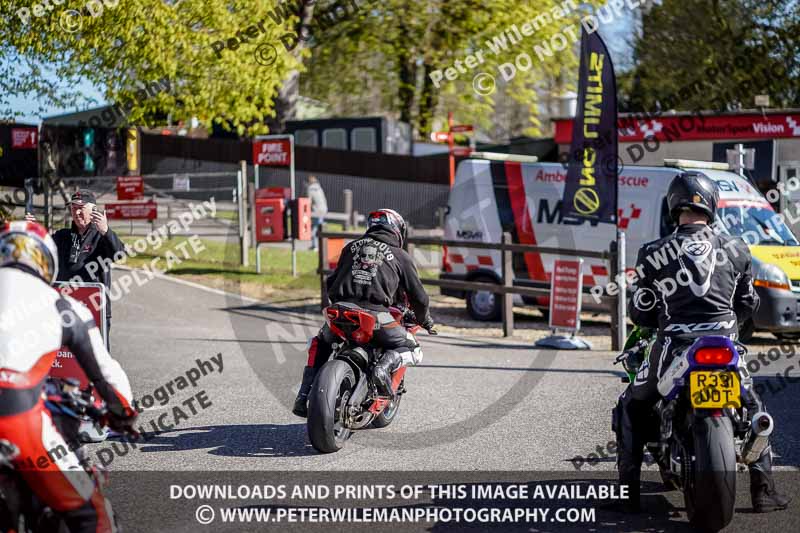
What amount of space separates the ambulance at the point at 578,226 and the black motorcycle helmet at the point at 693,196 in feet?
25.4

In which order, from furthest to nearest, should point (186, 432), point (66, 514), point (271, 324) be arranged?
1. point (271, 324)
2. point (186, 432)
3. point (66, 514)

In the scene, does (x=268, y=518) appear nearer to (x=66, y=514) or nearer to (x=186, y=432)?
(x=66, y=514)

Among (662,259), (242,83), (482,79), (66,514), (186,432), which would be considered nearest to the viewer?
(66,514)

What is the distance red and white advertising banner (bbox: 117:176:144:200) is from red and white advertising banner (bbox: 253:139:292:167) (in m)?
2.71

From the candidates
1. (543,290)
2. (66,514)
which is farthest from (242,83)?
(66,514)

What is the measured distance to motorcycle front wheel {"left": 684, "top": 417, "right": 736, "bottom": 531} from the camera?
5.25 meters

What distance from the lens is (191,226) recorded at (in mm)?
24375

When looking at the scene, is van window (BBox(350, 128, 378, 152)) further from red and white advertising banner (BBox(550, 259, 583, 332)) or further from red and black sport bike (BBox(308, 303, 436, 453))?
red and black sport bike (BBox(308, 303, 436, 453))

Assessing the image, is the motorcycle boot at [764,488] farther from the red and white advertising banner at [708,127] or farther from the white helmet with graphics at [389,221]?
the red and white advertising banner at [708,127]

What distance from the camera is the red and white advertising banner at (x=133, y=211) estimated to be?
67.6 feet

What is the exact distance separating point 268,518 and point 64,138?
66.1 feet

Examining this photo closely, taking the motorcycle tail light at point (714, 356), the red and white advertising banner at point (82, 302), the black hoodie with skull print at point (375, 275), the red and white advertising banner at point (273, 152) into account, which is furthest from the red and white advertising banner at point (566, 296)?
the motorcycle tail light at point (714, 356)

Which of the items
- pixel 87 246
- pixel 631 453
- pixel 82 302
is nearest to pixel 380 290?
pixel 82 302

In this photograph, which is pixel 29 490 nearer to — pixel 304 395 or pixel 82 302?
pixel 304 395
